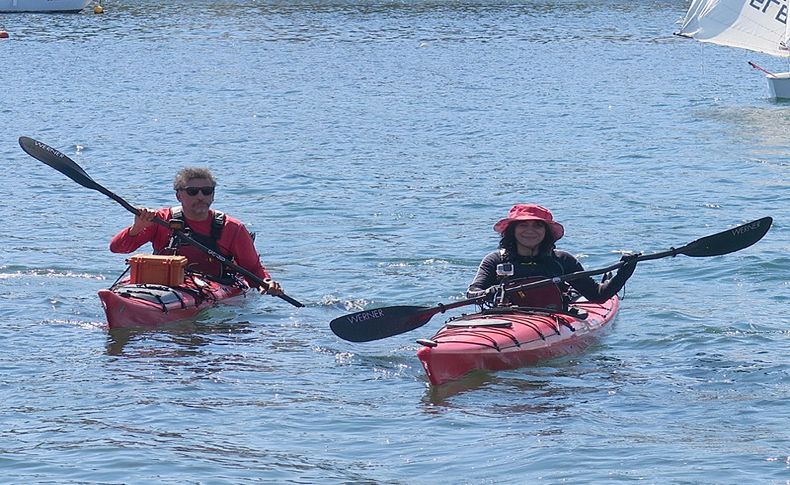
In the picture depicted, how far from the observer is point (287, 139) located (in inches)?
1101

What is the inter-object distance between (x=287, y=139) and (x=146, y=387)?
56.5 ft

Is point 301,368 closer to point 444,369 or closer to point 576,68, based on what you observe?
point 444,369

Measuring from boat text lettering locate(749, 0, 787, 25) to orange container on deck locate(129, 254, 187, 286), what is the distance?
2406 cm

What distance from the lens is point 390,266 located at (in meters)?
16.4

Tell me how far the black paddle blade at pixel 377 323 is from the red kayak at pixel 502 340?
0.46 meters

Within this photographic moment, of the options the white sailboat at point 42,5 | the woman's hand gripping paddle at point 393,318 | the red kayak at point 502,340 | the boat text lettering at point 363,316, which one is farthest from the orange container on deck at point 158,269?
the white sailboat at point 42,5

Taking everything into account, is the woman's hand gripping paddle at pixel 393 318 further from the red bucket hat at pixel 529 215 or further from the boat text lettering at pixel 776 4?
the boat text lettering at pixel 776 4

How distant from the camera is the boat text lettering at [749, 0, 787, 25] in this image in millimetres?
33531

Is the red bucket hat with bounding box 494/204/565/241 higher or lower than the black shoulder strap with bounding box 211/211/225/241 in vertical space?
higher

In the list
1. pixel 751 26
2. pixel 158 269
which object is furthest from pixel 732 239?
pixel 751 26

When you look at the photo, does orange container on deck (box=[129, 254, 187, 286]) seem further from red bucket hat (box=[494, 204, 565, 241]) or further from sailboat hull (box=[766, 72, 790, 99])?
sailboat hull (box=[766, 72, 790, 99])

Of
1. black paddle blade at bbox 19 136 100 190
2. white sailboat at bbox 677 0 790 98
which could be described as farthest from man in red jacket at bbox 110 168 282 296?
white sailboat at bbox 677 0 790 98

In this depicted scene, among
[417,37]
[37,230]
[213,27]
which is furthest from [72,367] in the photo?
[213,27]

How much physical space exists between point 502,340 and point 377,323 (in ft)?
Answer: 4.16
